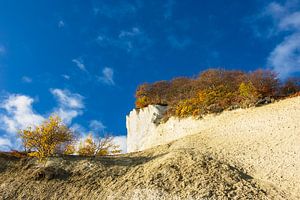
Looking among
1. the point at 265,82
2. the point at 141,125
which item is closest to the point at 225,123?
the point at 265,82

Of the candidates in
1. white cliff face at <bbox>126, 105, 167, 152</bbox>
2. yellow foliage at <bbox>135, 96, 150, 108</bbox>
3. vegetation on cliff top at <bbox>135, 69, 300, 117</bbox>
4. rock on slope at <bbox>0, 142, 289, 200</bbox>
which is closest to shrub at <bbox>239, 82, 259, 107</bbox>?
vegetation on cliff top at <bbox>135, 69, 300, 117</bbox>

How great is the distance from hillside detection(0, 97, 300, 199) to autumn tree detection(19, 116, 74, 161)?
5.32ft

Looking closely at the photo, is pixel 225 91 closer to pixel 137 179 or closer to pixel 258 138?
pixel 258 138

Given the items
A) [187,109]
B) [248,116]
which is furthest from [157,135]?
[248,116]

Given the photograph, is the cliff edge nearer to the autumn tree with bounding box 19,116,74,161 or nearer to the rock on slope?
the rock on slope

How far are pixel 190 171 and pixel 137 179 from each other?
341 cm

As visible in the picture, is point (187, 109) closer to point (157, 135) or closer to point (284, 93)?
point (157, 135)

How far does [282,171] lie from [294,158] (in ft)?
4.68

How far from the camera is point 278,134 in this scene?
2620 centimetres

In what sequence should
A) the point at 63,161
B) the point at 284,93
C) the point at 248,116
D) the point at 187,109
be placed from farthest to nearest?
the point at 187,109
the point at 284,93
the point at 248,116
the point at 63,161

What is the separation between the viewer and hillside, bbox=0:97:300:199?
68.6 feet

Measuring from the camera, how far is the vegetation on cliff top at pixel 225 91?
33763 mm

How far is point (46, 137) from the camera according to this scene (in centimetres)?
3203

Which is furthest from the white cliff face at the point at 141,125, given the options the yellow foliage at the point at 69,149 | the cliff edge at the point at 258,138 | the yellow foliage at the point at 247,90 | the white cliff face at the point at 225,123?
the yellow foliage at the point at 247,90
